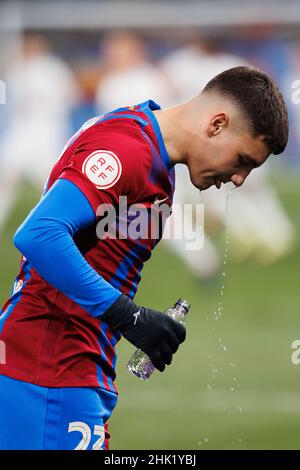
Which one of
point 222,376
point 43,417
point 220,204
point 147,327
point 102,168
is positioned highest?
point 220,204

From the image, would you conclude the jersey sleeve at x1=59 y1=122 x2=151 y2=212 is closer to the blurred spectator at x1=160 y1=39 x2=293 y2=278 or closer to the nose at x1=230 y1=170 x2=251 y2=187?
the nose at x1=230 y1=170 x2=251 y2=187

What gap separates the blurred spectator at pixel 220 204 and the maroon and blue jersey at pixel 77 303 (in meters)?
11.0

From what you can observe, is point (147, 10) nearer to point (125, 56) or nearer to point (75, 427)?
point (125, 56)

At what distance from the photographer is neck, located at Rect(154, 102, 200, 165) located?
3682 millimetres

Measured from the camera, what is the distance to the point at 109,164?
340 cm

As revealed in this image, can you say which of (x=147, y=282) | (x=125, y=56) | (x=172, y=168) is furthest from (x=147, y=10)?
(x=172, y=168)

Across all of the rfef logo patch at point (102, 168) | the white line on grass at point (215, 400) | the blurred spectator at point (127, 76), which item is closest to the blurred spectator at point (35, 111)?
the blurred spectator at point (127, 76)

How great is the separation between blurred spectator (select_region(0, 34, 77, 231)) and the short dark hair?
14397 mm

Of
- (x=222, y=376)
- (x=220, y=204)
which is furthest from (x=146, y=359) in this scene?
(x=220, y=204)

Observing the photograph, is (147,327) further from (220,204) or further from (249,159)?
(220,204)

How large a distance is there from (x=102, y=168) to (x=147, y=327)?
1.83 ft

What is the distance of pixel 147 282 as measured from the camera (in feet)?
46.3

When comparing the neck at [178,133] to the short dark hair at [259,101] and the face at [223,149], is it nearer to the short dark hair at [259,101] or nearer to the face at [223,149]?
the face at [223,149]

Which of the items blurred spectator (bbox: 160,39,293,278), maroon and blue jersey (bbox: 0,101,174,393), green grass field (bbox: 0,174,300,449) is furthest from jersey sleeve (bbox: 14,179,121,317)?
blurred spectator (bbox: 160,39,293,278)
